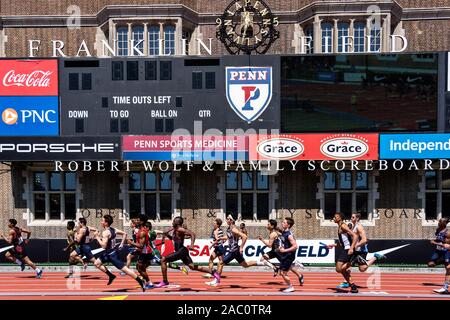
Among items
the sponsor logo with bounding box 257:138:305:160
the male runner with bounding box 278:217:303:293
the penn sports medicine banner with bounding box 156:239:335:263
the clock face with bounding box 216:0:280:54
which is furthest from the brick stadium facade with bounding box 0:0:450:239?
the male runner with bounding box 278:217:303:293

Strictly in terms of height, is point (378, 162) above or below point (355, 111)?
below

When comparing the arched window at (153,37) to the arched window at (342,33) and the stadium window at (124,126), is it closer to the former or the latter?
the stadium window at (124,126)

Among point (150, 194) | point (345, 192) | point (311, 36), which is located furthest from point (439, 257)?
point (311, 36)

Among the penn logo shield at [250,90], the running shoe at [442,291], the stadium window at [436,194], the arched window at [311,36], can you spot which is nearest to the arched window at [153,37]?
the penn logo shield at [250,90]

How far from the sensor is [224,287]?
13805 mm

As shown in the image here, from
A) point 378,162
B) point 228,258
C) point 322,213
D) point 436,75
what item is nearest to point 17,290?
point 228,258

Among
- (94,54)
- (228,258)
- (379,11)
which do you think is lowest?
(228,258)

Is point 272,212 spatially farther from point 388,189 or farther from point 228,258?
point 228,258

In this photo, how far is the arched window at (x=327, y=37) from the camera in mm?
21969

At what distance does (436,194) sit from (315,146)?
6.15 m

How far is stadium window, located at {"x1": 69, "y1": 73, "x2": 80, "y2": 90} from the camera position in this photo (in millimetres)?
19250

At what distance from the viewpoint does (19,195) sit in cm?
2156

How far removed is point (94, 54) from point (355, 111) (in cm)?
1229

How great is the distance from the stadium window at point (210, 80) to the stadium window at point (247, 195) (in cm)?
415
